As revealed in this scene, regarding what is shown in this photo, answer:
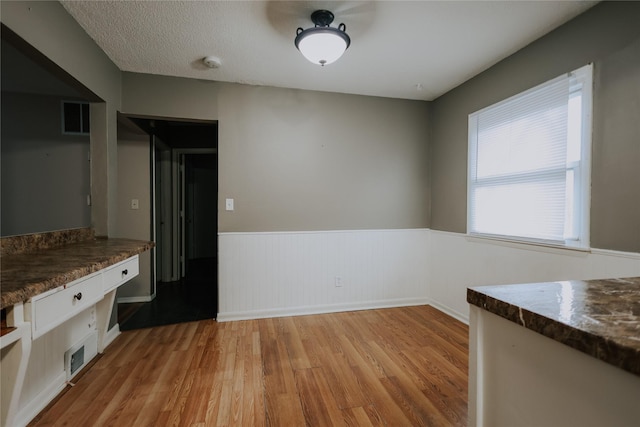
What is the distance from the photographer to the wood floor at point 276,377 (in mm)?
1554

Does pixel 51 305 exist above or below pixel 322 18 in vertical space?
below

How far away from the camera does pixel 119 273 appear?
1802 mm

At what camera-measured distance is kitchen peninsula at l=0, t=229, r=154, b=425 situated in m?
1.06

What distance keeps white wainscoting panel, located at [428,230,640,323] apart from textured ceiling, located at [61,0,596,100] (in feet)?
5.30

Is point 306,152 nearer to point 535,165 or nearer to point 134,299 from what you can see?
point 535,165

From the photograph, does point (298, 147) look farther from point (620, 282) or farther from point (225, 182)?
point (620, 282)

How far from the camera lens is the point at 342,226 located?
3158 mm

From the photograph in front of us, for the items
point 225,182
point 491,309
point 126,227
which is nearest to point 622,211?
point 491,309

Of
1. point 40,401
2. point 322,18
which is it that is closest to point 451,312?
point 322,18

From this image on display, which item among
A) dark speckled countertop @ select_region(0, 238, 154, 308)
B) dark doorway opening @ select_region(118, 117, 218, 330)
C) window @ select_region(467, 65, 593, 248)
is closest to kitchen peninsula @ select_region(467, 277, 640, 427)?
window @ select_region(467, 65, 593, 248)

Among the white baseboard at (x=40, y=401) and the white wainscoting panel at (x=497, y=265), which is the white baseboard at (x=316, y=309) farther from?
the white baseboard at (x=40, y=401)

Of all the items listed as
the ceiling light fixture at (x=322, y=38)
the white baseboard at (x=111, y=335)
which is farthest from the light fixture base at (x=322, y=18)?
the white baseboard at (x=111, y=335)

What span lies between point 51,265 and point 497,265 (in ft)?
10.2

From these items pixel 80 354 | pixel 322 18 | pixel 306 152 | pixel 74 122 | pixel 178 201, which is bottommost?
pixel 80 354
